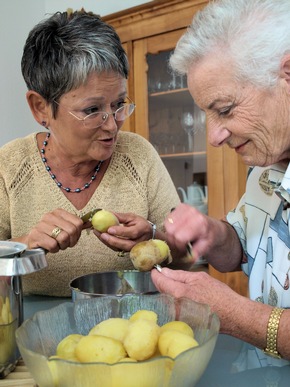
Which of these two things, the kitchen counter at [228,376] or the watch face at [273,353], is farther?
the watch face at [273,353]

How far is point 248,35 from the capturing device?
918 millimetres

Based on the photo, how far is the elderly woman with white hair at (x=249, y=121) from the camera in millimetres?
870

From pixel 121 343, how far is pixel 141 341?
0.04 m

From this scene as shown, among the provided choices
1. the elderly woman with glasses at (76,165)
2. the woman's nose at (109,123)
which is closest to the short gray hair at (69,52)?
the elderly woman with glasses at (76,165)

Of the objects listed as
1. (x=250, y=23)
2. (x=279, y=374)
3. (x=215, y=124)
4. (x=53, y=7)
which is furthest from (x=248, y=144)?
(x=53, y=7)

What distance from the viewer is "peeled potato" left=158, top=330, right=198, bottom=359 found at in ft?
2.06

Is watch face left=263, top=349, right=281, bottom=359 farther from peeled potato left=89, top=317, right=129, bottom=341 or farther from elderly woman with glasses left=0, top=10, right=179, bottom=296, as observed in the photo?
elderly woman with glasses left=0, top=10, right=179, bottom=296

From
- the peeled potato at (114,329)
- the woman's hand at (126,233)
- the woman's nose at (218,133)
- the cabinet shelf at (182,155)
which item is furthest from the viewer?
the cabinet shelf at (182,155)

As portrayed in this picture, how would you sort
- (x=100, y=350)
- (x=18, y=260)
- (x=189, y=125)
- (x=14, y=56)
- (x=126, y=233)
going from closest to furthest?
1. (x=100, y=350)
2. (x=18, y=260)
3. (x=126, y=233)
4. (x=189, y=125)
5. (x=14, y=56)

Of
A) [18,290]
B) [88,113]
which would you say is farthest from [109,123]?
[18,290]

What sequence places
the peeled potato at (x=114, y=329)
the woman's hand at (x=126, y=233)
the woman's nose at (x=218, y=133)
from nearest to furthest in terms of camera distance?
the peeled potato at (x=114, y=329) < the woman's nose at (x=218, y=133) < the woman's hand at (x=126, y=233)

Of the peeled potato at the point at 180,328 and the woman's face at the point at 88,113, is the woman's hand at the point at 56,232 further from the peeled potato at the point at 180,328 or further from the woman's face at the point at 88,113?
the peeled potato at the point at 180,328

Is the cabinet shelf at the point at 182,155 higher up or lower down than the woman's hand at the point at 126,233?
higher up

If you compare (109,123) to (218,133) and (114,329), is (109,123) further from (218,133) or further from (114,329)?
(114,329)
